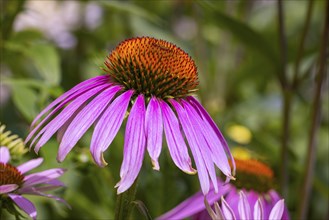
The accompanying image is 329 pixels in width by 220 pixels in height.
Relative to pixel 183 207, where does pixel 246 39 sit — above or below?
above

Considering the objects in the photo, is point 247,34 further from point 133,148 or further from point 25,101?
point 133,148

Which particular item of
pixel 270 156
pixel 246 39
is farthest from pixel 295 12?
pixel 246 39

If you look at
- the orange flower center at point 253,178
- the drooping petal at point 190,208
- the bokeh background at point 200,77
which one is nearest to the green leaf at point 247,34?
the bokeh background at point 200,77

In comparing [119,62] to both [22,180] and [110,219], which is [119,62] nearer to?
[22,180]

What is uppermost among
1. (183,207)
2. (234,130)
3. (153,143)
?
(153,143)

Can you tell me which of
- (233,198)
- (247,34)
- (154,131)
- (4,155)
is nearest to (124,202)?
(154,131)
